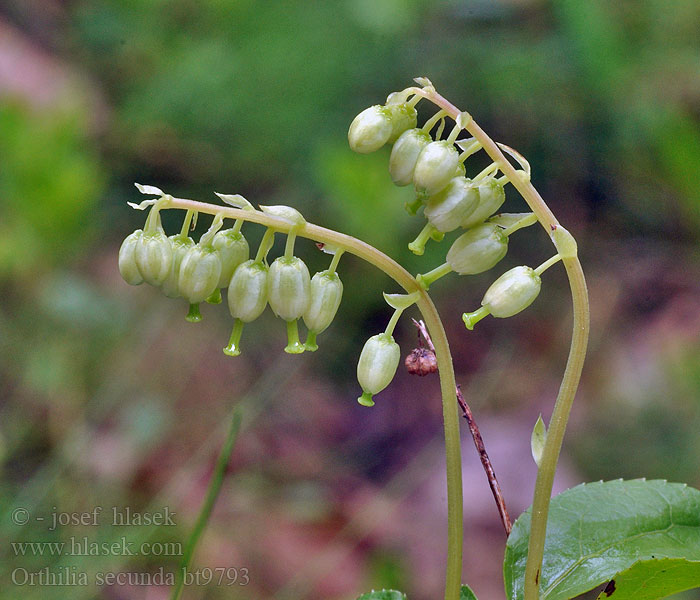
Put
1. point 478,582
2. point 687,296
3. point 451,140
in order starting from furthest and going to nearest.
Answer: point 687,296 → point 478,582 → point 451,140

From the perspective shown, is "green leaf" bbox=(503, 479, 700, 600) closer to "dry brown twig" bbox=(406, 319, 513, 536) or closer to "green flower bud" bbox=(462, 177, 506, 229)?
"dry brown twig" bbox=(406, 319, 513, 536)

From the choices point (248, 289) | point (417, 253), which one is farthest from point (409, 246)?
point (248, 289)

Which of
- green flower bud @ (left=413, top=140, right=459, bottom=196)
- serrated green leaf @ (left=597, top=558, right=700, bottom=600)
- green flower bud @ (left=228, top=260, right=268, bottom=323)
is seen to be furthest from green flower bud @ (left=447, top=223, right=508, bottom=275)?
serrated green leaf @ (left=597, top=558, right=700, bottom=600)

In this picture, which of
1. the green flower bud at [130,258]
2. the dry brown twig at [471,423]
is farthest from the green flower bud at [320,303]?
the green flower bud at [130,258]

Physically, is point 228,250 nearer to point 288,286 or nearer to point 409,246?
point 288,286

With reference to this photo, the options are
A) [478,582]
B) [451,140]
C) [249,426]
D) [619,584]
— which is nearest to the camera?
[451,140]

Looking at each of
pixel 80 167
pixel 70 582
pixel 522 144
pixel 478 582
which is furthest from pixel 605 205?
pixel 70 582

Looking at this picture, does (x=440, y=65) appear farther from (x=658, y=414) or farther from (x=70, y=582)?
(x=70, y=582)
